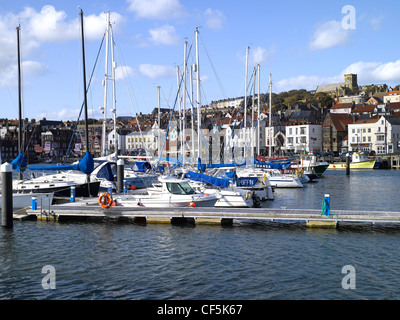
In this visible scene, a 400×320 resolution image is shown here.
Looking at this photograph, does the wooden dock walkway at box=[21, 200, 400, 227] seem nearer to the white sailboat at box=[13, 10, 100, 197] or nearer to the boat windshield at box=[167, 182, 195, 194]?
the boat windshield at box=[167, 182, 195, 194]

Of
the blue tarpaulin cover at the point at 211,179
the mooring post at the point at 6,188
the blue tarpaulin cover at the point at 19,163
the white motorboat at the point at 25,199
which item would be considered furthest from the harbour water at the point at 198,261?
the blue tarpaulin cover at the point at 19,163

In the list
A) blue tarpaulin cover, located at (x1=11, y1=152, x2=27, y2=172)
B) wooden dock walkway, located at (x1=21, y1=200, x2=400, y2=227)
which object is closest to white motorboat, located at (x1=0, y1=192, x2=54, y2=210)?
wooden dock walkway, located at (x1=21, y1=200, x2=400, y2=227)

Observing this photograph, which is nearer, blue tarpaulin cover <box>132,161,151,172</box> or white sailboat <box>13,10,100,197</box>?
white sailboat <box>13,10,100,197</box>

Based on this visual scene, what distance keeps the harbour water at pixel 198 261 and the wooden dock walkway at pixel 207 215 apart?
62 centimetres

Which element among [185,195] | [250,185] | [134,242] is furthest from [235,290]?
[250,185]

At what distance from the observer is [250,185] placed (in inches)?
1599

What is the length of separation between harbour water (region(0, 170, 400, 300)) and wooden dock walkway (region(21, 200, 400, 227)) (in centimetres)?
62

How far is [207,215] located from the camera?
90.4ft

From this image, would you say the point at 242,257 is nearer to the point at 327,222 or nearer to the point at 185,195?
the point at 327,222

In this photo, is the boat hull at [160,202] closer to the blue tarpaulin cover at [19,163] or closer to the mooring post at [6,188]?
the mooring post at [6,188]

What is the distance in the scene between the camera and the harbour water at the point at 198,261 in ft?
54.1

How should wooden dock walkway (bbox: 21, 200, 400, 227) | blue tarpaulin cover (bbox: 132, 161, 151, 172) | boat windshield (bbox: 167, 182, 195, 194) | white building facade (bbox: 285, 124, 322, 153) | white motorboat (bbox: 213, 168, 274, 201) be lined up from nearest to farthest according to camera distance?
wooden dock walkway (bbox: 21, 200, 400, 227)
boat windshield (bbox: 167, 182, 195, 194)
white motorboat (bbox: 213, 168, 274, 201)
blue tarpaulin cover (bbox: 132, 161, 151, 172)
white building facade (bbox: 285, 124, 322, 153)

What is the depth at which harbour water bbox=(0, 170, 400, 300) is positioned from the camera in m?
16.5

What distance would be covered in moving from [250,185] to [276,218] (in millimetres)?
13813
